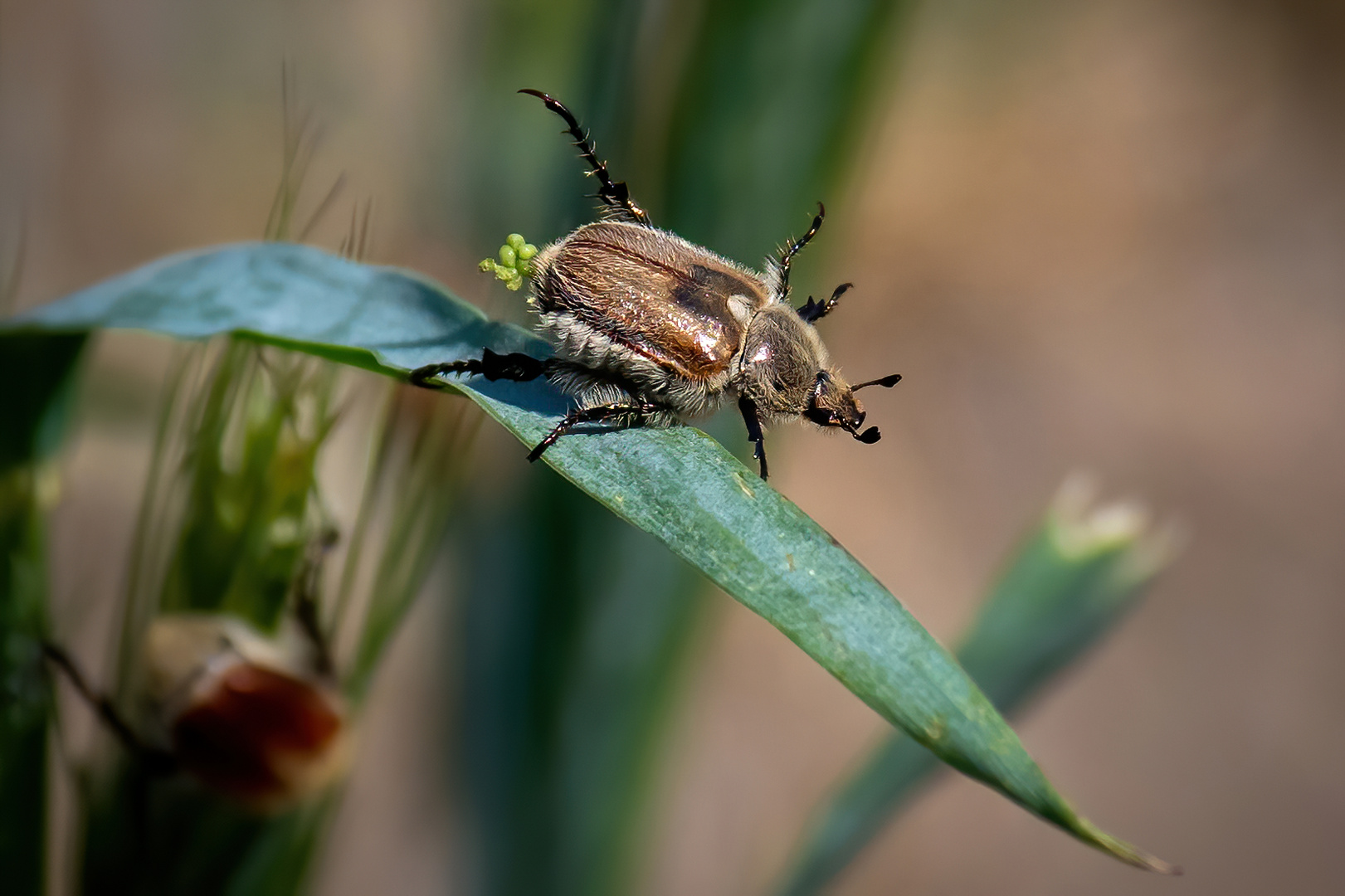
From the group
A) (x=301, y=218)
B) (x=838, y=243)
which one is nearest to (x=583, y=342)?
(x=838, y=243)

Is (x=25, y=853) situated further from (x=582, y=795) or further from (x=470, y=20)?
(x=470, y=20)

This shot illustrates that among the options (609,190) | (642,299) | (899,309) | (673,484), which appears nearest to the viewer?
(673,484)

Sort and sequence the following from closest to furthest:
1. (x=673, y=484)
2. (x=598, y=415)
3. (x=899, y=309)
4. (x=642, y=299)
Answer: (x=673, y=484), (x=598, y=415), (x=642, y=299), (x=899, y=309)

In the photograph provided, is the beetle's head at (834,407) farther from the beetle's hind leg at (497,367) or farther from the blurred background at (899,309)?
the beetle's hind leg at (497,367)

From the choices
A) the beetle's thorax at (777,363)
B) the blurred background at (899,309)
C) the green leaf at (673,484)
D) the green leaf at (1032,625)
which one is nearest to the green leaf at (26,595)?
the green leaf at (673,484)

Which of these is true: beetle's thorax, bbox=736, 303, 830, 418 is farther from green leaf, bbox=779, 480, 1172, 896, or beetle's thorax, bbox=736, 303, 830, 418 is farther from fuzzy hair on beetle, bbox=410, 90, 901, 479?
green leaf, bbox=779, 480, 1172, 896

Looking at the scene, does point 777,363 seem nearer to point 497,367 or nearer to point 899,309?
point 497,367

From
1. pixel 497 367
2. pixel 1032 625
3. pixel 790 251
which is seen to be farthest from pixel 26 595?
pixel 1032 625
